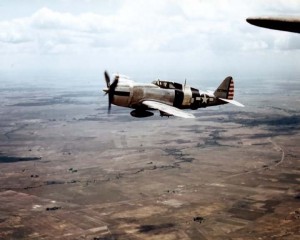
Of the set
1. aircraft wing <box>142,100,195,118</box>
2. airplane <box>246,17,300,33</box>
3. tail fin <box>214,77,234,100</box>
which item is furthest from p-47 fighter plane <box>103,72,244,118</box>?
airplane <box>246,17,300,33</box>

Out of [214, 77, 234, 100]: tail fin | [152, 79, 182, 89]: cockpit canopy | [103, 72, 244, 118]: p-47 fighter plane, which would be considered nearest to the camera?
[103, 72, 244, 118]: p-47 fighter plane

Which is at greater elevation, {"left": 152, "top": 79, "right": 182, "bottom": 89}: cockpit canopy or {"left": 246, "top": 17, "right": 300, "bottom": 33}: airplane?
{"left": 246, "top": 17, "right": 300, "bottom": 33}: airplane

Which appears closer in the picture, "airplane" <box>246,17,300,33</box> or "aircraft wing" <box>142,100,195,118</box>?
"airplane" <box>246,17,300,33</box>

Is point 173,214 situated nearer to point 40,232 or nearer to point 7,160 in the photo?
point 40,232

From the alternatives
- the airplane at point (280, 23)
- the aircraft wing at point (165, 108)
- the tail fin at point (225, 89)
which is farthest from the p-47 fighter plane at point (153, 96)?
the airplane at point (280, 23)

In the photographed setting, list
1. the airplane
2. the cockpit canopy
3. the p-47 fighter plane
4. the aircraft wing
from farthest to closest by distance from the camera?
the cockpit canopy → the p-47 fighter plane → the aircraft wing → the airplane

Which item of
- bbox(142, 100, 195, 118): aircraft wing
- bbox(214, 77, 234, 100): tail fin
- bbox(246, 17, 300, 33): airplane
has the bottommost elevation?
bbox(142, 100, 195, 118): aircraft wing

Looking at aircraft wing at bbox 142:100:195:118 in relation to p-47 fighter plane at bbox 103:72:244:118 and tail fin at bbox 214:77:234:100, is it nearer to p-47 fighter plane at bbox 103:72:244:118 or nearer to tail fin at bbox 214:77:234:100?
p-47 fighter plane at bbox 103:72:244:118

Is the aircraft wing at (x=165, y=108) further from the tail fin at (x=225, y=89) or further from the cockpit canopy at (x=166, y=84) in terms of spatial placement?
the tail fin at (x=225, y=89)
